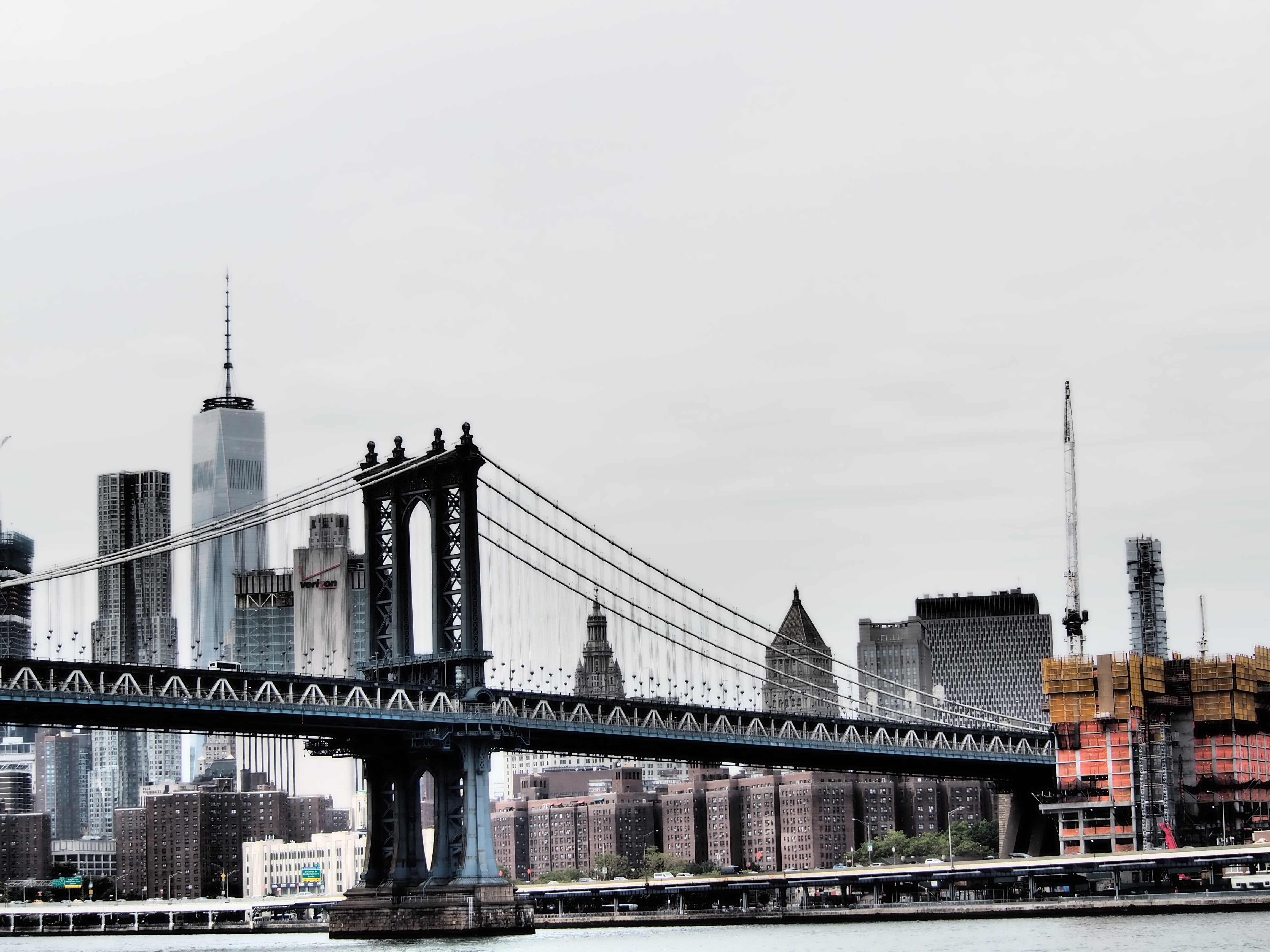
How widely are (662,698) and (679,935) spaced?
14457 millimetres

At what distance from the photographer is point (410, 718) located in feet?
375

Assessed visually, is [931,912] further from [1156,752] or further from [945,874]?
[1156,752]

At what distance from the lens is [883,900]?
157 m

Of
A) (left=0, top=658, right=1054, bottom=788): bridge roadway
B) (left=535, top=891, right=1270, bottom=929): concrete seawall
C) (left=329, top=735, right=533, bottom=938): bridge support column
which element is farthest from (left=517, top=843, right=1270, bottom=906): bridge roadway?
(left=329, top=735, right=533, bottom=938): bridge support column

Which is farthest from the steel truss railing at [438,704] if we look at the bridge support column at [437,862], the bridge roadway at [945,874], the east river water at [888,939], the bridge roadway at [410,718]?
the east river water at [888,939]

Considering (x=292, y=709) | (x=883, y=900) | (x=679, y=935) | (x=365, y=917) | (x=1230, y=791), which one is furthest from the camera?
(x=1230, y=791)

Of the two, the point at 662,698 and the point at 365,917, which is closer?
the point at 365,917

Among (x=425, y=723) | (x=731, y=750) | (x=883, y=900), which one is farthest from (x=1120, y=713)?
(x=425, y=723)

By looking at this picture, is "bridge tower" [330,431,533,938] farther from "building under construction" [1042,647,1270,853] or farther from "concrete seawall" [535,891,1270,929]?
"building under construction" [1042,647,1270,853]

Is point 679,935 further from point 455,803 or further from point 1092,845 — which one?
point 1092,845

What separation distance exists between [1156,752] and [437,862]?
214 feet

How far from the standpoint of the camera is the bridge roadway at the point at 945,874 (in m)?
137

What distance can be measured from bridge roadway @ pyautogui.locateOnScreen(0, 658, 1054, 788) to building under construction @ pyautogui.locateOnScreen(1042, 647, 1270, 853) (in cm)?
1074

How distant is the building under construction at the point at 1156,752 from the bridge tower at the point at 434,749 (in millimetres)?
53534
